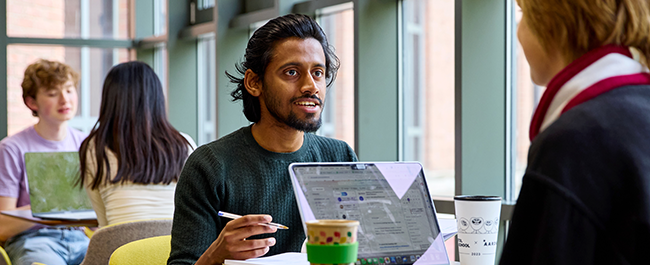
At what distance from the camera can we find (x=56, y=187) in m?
2.74

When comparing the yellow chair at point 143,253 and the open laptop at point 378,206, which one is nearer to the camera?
the open laptop at point 378,206

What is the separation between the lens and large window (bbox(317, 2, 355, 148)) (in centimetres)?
329

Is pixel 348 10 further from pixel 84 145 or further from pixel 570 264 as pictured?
pixel 570 264

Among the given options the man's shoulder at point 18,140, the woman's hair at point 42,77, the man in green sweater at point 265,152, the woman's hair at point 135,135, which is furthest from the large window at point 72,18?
the man in green sweater at point 265,152

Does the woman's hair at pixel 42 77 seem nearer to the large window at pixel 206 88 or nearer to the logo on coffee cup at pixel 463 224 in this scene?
the large window at pixel 206 88

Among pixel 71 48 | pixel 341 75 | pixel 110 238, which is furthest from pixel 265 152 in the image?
pixel 71 48

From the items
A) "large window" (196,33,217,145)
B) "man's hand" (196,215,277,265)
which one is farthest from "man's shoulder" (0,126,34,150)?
"man's hand" (196,215,277,265)

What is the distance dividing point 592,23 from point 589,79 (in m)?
0.07

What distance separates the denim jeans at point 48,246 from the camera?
2686mm

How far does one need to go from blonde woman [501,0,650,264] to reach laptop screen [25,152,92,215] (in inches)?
94.5

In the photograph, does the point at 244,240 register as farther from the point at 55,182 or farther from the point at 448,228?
the point at 55,182

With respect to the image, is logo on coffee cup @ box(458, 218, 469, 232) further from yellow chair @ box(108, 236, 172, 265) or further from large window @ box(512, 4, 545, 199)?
large window @ box(512, 4, 545, 199)

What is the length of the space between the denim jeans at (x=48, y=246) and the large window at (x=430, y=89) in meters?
1.70

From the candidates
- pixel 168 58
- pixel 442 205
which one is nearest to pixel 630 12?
pixel 442 205
